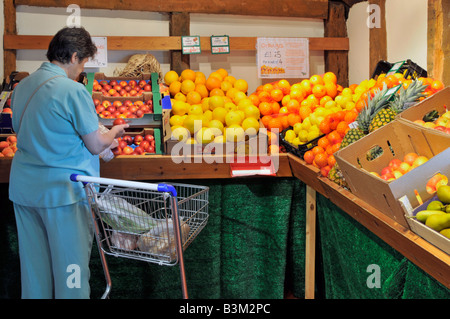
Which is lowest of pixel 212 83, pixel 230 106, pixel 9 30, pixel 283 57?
pixel 230 106

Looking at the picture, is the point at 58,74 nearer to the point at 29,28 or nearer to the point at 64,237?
the point at 64,237

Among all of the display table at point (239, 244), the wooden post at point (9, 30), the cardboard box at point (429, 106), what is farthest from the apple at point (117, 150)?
the cardboard box at point (429, 106)

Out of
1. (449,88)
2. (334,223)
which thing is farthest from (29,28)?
(449,88)

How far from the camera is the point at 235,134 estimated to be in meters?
3.16

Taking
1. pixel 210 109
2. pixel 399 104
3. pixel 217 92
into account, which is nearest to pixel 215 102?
pixel 210 109

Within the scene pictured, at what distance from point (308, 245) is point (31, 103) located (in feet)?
6.46

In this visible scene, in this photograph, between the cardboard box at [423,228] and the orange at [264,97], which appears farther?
the orange at [264,97]

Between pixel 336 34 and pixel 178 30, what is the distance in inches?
61.9

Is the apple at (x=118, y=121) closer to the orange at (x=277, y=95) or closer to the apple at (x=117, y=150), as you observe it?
the apple at (x=117, y=150)

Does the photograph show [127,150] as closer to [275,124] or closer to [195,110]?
[195,110]

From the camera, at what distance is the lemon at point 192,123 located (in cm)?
333

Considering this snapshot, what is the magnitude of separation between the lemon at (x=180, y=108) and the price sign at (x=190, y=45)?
0.75m

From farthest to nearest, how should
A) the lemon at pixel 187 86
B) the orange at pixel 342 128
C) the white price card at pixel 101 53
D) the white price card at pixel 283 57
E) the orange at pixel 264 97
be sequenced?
the white price card at pixel 283 57
the white price card at pixel 101 53
the lemon at pixel 187 86
the orange at pixel 264 97
the orange at pixel 342 128

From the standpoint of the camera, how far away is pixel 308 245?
3.18m
